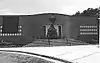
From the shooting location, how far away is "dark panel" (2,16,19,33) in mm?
15594

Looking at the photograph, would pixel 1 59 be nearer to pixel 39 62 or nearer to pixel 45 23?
pixel 39 62

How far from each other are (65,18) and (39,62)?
1135cm

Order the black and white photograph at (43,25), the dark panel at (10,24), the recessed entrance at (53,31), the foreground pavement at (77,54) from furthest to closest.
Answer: the recessed entrance at (53,31), the dark panel at (10,24), the black and white photograph at (43,25), the foreground pavement at (77,54)

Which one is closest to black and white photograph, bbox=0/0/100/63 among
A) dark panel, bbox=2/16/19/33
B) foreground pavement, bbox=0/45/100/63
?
dark panel, bbox=2/16/19/33

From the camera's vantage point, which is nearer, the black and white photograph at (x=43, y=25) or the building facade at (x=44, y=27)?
the black and white photograph at (x=43, y=25)

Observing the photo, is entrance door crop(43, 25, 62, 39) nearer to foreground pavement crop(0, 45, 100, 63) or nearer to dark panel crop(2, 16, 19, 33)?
dark panel crop(2, 16, 19, 33)

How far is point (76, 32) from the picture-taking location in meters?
16.0

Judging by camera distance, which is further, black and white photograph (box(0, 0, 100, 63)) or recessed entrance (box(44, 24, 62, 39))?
recessed entrance (box(44, 24, 62, 39))

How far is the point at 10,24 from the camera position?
15867 millimetres

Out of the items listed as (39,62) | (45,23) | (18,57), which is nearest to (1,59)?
(18,57)

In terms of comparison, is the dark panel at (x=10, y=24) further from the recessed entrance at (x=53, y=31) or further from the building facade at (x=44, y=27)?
the recessed entrance at (x=53, y=31)

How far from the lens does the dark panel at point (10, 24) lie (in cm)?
1559

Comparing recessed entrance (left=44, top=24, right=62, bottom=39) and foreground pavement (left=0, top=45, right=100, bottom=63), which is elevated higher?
recessed entrance (left=44, top=24, right=62, bottom=39)

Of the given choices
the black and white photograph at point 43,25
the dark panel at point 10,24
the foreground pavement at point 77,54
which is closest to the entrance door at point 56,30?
the black and white photograph at point 43,25
